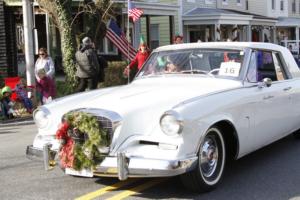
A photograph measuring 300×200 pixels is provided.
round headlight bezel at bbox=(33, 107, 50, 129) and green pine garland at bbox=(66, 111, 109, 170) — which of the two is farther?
round headlight bezel at bbox=(33, 107, 50, 129)

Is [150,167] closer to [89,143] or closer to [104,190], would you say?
[89,143]

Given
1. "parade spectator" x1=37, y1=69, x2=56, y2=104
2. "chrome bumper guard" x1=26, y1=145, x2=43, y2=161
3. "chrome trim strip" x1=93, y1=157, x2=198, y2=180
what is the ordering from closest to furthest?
"chrome trim strip" x1=93, y1=157, x2=198, y2=180 < "chrome bumper guard" x1=26, y1=145, x2=43, y2=161 < "parade spectator" x1=37, y1=69, x2=56, y2=104

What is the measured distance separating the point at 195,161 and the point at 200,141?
22 centimetres


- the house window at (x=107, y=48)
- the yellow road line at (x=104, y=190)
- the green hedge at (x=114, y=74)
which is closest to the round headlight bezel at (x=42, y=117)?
the yellow road line at (x=104, y=190)

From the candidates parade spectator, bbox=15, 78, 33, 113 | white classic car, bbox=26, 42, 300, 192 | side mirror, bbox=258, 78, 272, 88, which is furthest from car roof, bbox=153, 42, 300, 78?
parade spectator, bbox=15, 78, 33, 113

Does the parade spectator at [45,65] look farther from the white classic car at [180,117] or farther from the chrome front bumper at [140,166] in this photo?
the chrome front bumper at [140,166]

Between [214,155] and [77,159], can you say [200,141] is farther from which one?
[77,159]

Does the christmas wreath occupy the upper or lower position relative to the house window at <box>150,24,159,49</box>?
lower

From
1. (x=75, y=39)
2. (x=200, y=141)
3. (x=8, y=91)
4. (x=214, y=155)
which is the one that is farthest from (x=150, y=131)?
(x=75, y=39)

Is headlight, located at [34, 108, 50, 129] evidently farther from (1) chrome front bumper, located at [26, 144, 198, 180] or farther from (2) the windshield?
(2) the windshield

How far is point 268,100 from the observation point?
654cm

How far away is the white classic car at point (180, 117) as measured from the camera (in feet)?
16.5

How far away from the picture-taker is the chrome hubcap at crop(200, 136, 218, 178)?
5.38 metres

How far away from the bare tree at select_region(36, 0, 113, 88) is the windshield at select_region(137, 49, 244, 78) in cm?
813
